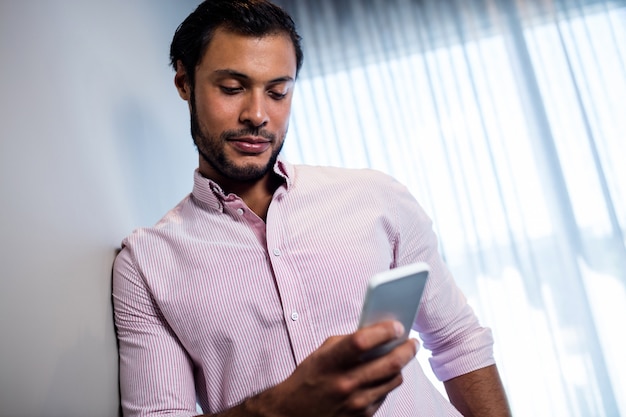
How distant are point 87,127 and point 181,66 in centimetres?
33

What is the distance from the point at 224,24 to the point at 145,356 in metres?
0.72

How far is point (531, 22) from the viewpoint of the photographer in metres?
2.49

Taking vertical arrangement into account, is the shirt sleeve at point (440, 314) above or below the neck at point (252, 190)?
below

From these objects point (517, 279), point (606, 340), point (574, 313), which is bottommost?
point (606, 340)

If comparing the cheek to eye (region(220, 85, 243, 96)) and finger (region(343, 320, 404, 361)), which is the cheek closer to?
eye (region(220, 85, 243, 96))

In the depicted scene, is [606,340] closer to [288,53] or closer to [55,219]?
[288,53]

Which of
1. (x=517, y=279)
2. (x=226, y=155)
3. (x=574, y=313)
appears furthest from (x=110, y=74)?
(x=574, y=313)

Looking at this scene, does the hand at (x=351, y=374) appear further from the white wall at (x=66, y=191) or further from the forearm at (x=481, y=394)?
the forearm at (x=481, y=394)

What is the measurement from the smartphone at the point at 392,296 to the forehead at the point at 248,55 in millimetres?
673

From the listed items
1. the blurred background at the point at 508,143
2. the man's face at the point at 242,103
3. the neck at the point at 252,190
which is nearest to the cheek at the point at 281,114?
the man's face at the point at 242,103

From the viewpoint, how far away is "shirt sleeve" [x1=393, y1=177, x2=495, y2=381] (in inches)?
47.0

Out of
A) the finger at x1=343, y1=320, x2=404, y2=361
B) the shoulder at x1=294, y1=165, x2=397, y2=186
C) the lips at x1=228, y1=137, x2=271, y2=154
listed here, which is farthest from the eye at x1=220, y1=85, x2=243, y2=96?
the finger at x1=343, y1=320, x2=404, y2=361

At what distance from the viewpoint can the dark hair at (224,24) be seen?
1.17 meters

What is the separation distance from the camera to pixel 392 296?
0.59 metres
